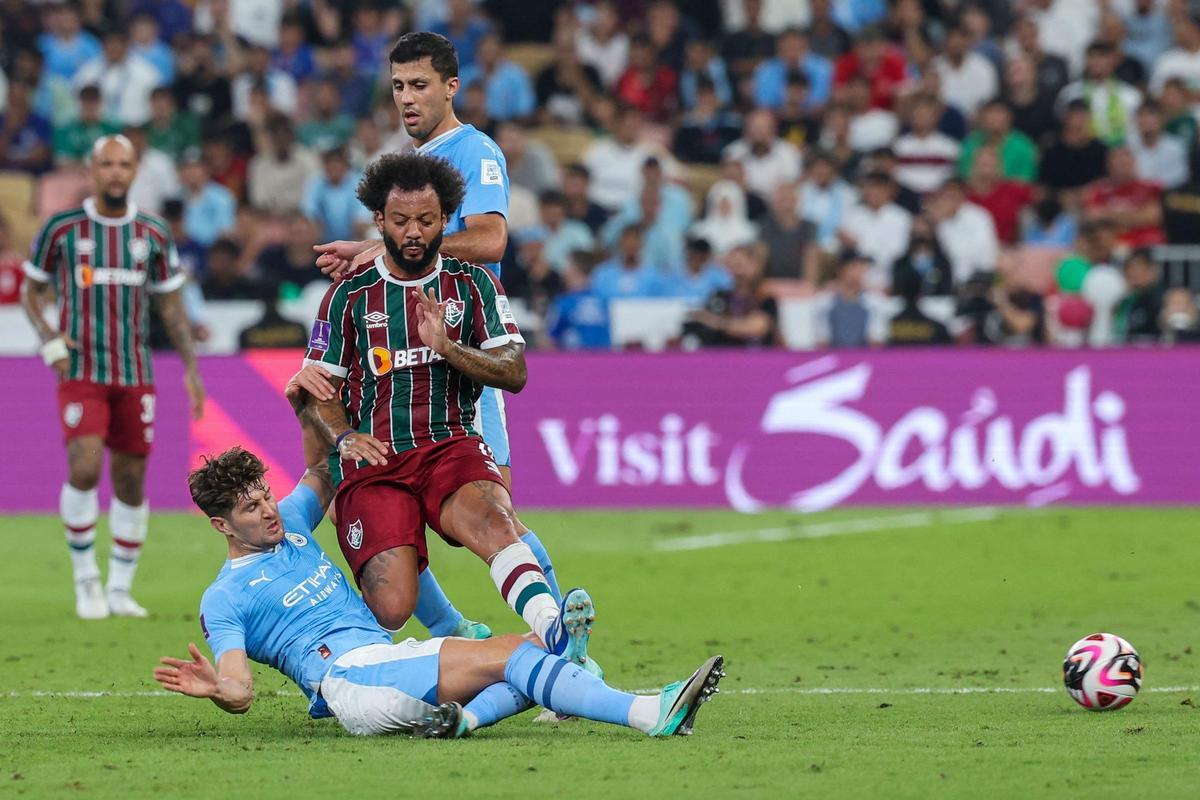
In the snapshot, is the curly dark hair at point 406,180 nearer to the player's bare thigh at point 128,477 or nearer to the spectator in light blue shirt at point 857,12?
the player's bare thigh at point 128,477

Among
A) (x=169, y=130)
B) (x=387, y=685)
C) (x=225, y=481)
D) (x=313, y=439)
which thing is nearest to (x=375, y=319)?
(x=313, y=439)

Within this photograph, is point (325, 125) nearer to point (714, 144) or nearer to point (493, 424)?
point (714, 144)

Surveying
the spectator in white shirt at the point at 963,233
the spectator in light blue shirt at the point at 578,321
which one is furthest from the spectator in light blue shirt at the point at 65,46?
the spectator in white shirt at the point at 963,233

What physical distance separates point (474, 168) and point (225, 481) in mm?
1609

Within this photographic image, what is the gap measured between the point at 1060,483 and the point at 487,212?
860 cm

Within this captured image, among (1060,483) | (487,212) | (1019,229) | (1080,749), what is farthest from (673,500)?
(1080,749)

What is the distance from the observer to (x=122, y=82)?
66.8ft

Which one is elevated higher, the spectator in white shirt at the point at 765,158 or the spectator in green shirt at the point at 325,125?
the spectator in green shirt at the point at 325,125

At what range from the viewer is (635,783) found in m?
5.60

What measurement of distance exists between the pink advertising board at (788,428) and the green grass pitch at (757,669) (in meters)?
0.33

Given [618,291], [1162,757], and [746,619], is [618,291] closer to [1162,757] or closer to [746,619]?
[746,619]

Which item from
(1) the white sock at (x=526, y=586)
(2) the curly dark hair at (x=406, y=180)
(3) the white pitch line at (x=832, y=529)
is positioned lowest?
(3) the white pitch line at (x=832, y=529)

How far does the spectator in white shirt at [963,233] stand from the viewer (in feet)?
59.9

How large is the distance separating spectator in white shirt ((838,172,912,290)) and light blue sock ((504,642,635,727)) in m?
12.7
